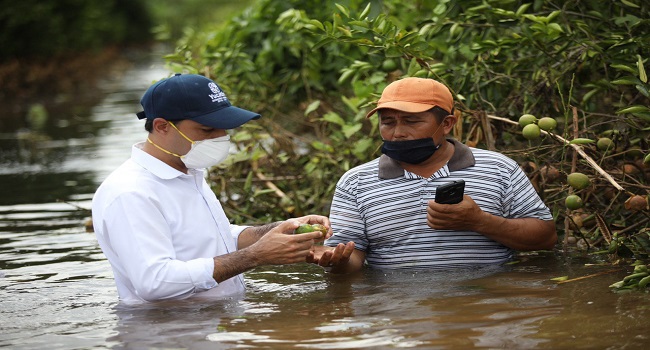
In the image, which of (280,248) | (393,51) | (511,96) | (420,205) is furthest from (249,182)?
(280,248)

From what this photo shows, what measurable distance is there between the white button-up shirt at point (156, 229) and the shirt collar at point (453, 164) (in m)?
1.16

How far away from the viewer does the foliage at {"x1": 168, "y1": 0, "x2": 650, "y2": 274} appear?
268 inches

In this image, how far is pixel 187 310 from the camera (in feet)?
18.3

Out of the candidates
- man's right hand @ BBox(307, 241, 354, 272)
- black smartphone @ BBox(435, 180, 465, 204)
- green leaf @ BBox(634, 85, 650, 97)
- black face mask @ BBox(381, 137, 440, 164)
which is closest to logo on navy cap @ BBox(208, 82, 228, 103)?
man's right hand @ BBox(307, 241, 354, 272)

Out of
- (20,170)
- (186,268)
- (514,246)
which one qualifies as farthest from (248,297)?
(20,170)

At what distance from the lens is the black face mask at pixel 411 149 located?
19.8 feet

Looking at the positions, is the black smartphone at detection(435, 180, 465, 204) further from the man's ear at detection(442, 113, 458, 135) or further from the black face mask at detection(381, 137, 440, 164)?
the man's ear at detection(442, 113, 458, 135)

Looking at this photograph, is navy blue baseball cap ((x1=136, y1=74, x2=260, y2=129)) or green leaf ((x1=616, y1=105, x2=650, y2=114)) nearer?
navy blue baseball cap ((x1=136, y1=74, x2=260, y2=129))

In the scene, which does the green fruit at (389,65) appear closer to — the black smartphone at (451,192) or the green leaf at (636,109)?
the green leaf at (636,109)

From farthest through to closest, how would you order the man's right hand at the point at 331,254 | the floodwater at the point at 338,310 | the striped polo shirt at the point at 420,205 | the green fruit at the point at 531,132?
the green fruit at the point at 531,132 → the striped polo shirt at the point at 420,205 → the man's right hand at the point at 331,254 → the floodwater at the point at 338,310

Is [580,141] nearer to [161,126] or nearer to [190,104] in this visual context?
[190,104]

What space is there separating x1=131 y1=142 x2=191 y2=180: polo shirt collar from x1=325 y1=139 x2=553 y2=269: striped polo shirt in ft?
4.08

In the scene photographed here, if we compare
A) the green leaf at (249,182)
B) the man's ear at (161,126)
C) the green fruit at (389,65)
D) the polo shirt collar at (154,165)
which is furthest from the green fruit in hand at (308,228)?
the green leaf at (249,182)

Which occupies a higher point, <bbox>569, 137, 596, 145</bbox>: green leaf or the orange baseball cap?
the orange baseball cap
